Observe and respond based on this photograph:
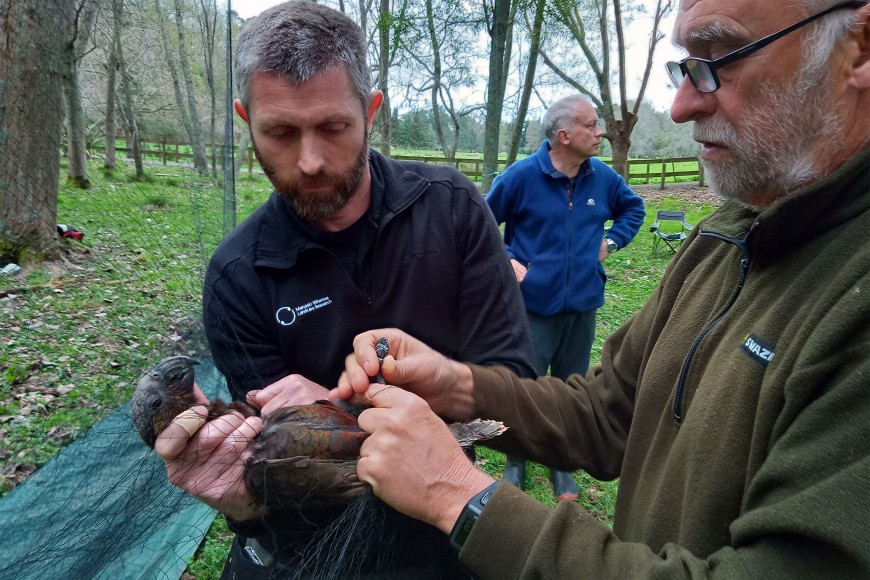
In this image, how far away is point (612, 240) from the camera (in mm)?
4914

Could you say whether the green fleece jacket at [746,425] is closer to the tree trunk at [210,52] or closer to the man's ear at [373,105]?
the man's ear at [373,105]

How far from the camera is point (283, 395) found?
173 cm

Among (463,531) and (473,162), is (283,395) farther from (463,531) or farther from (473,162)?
(473,162)

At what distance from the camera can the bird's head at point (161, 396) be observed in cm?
145

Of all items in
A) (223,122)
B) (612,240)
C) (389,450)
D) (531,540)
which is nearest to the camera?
(531,540)

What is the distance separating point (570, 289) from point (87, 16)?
3521mm

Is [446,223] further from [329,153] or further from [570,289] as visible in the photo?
[570,289]

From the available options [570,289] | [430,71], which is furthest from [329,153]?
[430,71]

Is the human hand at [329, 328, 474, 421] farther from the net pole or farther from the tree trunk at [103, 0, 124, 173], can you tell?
the net pole

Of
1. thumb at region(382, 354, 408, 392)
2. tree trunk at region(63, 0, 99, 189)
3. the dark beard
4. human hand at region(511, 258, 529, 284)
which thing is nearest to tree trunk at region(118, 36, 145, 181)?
tree trunk at region(63, 0, 99, 189)

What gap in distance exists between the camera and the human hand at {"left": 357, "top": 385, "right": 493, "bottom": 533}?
1265 mm

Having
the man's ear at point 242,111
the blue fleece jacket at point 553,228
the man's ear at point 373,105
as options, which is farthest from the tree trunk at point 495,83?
the man's ear at point 242,111

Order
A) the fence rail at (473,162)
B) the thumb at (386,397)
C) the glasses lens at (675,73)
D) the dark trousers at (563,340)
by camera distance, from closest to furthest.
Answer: the thumb at (386,397), the glasses lens at (675,73), the fence rail at (473,162), the dark trousers at (563,340)

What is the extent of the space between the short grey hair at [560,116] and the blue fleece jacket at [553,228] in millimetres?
147
